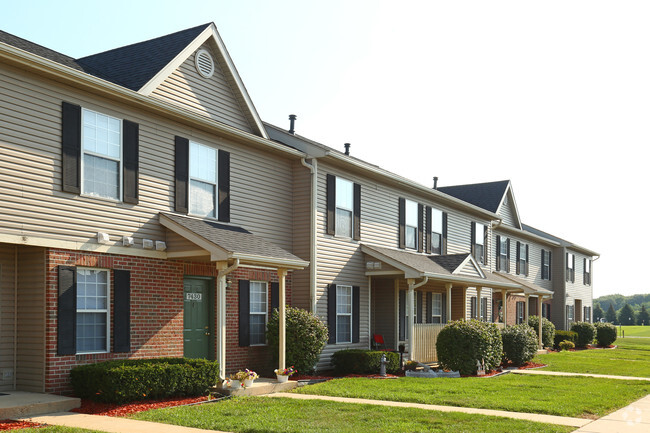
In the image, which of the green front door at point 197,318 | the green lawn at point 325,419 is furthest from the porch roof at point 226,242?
the green lawn at point 325,419

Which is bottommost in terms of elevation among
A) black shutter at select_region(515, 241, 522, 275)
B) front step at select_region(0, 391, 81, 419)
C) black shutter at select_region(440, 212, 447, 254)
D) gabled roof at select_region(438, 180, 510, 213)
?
front step at select_region(0, 391, 81, 419)

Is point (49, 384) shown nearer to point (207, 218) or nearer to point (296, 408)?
point (296, 408)

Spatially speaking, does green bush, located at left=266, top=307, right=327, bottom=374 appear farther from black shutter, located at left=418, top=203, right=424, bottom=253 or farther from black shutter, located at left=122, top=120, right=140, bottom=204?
black shutter, located at left=418, top=203, right=424, bottom=253

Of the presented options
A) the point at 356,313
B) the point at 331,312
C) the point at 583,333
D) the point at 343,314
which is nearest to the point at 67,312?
the point at 331,312

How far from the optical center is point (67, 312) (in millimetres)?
12141

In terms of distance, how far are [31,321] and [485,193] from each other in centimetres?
2553

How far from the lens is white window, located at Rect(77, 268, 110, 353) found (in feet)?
41.1

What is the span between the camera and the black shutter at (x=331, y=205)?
1916 centimetres

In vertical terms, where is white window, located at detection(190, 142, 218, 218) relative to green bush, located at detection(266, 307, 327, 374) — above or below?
above

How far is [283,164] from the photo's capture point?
18562 millimetres

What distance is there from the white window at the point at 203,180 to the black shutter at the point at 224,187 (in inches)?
4.9

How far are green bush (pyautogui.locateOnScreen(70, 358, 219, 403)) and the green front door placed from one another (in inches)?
76.4

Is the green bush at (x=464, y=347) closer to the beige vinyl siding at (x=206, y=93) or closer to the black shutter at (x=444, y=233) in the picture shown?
the black shutter at (x=444, y=233)

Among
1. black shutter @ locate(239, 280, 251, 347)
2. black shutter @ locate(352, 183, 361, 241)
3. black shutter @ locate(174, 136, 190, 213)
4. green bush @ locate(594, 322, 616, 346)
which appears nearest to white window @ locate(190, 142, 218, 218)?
black shutter @ locate(174, 136, 190, 213)
